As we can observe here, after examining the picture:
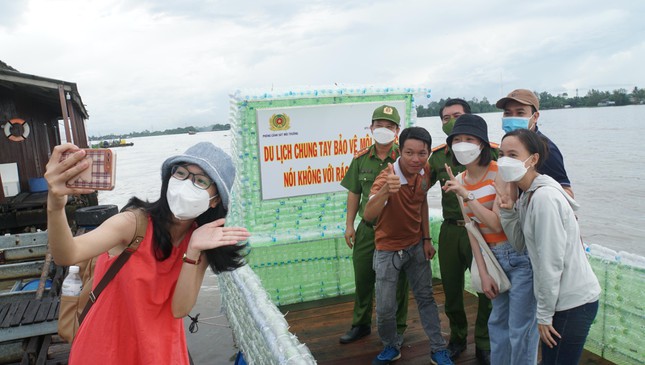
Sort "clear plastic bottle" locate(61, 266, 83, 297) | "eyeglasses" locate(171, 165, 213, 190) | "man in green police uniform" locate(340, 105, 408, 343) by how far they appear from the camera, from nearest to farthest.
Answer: "eyeglasses" locate(171, 165, 213, 190) → "clear plastic bottle" locate(61, 266, 83, 297) → "man in green police uniform" locate(340, 105, 408, 343)

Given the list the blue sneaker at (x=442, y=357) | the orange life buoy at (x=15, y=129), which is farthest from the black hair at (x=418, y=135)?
the orange life buoy at (x=15, y=129)

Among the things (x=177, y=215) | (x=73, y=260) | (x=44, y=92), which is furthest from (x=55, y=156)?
(x=44, y=92)

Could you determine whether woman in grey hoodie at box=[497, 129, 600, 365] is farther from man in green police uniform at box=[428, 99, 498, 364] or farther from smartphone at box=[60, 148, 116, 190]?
smartphone at box=[60, 148, 116, 190]

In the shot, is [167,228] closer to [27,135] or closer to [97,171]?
[97,171]

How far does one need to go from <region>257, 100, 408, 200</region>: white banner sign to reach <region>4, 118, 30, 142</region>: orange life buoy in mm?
9970

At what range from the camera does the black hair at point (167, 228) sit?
1812 mm

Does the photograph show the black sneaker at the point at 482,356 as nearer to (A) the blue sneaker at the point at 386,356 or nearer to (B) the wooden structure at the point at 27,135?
(A) the blue sneaker at the point at 386,356

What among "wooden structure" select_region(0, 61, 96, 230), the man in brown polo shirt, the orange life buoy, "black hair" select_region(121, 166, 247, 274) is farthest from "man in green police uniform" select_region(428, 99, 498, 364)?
the orange life buoy

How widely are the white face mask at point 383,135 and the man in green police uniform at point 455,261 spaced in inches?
14.2

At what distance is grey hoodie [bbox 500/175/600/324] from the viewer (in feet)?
7.11

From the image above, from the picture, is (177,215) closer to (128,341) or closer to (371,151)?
(128,341)

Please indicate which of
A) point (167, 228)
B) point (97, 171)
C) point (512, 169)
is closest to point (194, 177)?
point (167, 228)

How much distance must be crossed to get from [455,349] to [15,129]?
1240 cm

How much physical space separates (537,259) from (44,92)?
37.6 ft
